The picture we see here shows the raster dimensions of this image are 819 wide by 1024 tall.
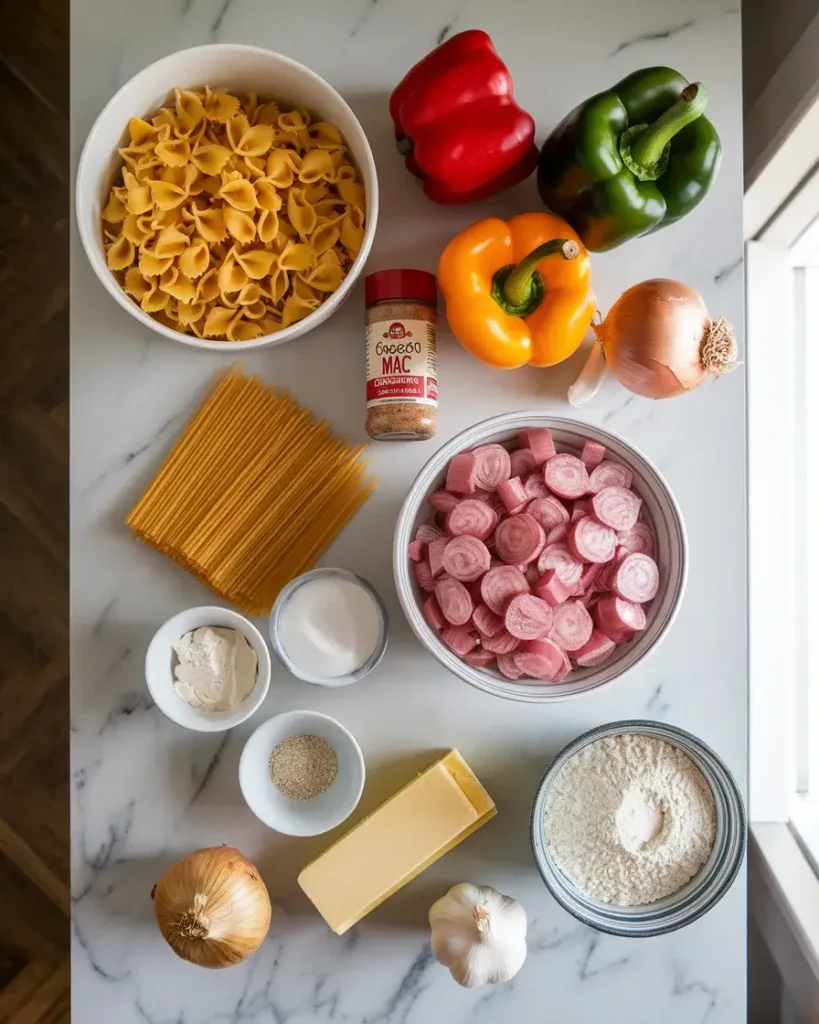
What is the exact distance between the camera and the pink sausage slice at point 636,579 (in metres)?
0.99

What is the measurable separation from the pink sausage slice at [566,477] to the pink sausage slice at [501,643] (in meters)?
0.17

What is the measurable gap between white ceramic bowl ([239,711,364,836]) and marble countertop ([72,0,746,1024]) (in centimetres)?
5

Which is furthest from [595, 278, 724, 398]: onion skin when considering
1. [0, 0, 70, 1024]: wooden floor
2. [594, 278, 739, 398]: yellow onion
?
[0, 0, 70, 1024]: wooden floor

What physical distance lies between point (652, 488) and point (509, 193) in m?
0.41

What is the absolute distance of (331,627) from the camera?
104cm

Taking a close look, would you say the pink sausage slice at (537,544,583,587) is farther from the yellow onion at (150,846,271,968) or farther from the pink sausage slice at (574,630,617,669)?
the yellow onion at (150,846,271,968)

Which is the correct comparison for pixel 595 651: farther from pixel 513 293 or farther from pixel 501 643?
pixel 513 293

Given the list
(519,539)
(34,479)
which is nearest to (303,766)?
(519,539)

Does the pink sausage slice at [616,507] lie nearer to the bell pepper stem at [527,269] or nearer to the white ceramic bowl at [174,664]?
the bell pepper stem at [527,269]

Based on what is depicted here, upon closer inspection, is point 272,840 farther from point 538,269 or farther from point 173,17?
point 173,17

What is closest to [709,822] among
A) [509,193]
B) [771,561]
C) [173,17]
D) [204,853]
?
[771,561]

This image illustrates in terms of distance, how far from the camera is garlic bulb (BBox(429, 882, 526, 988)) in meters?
1.00

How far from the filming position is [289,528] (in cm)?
109

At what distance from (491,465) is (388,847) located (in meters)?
0.47
